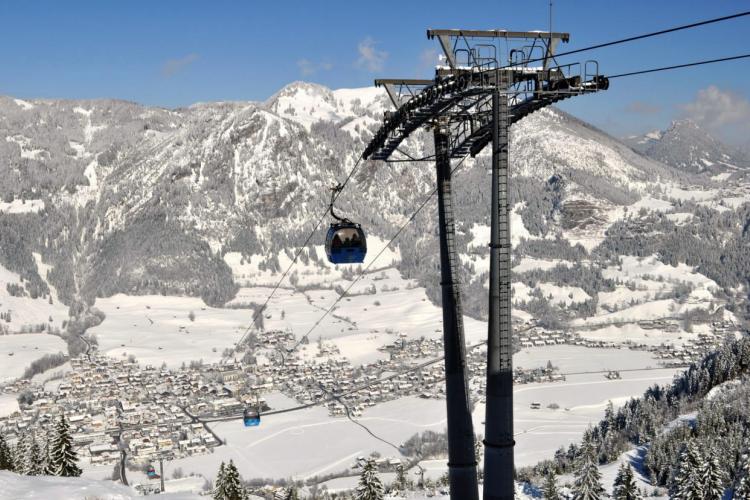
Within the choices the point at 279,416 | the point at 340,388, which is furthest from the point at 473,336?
the point at 279,416

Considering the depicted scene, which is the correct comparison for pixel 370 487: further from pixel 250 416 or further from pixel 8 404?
pixel 8 404

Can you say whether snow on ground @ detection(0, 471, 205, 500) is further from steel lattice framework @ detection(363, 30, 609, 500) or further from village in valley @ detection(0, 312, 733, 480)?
village in valley @ detection(0, 312, 733, 480)

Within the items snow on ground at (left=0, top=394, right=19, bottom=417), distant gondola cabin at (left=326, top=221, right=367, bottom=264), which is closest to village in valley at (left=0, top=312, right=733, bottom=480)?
snow on ground at (left=0, top=394, right=19, bottom=417)

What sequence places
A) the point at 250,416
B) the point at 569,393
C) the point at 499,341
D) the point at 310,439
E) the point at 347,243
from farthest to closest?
the point at 569,393 → the point at 310,439 → the point at 250,416 → the point at 347,243 → the point at 499,341

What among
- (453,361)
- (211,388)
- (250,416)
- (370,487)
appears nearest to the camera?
(453,361)

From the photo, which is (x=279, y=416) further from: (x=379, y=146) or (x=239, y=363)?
(x=379, y=146)

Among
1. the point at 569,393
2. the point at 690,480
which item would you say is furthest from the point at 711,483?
the point at 569,393
